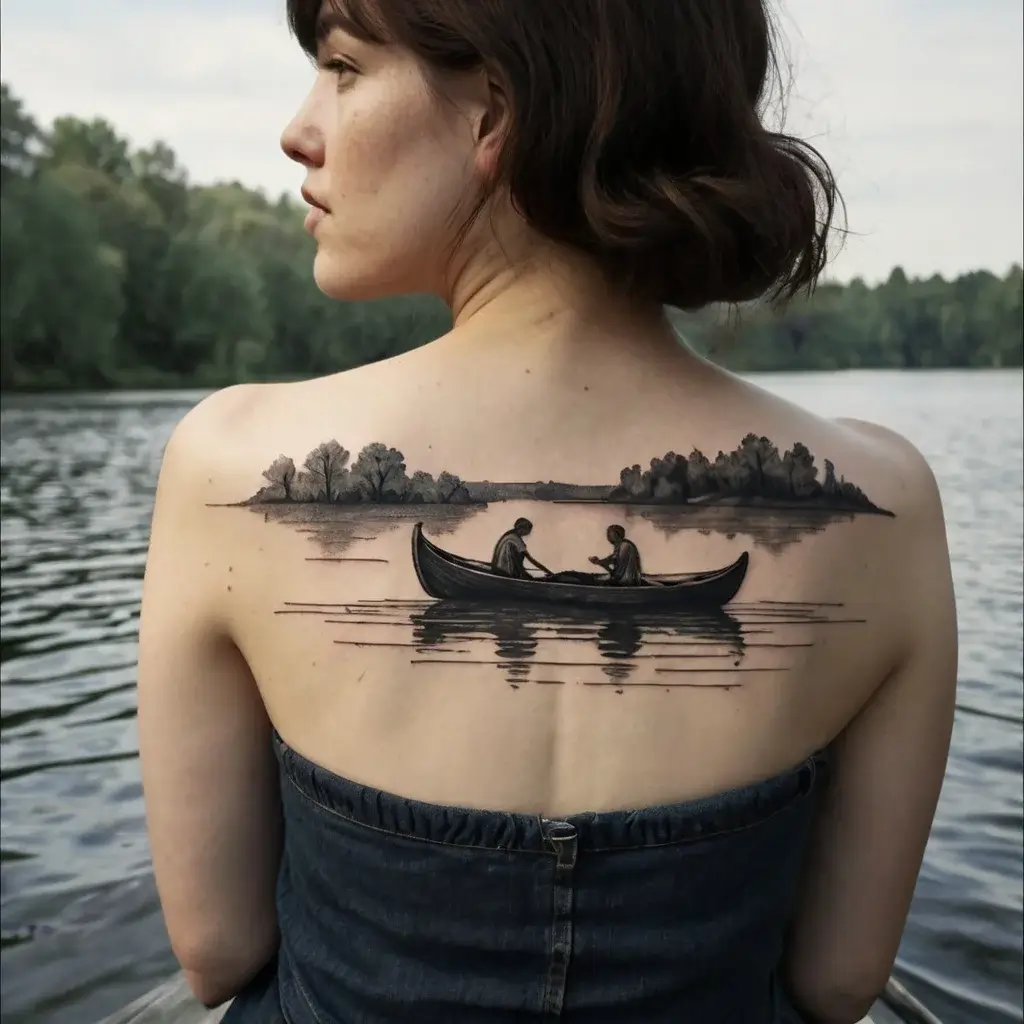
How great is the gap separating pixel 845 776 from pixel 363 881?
56 centimetres

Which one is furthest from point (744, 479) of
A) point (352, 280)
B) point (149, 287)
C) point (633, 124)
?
point (149, 287)

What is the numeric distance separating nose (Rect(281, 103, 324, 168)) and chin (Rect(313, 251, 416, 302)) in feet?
0.31

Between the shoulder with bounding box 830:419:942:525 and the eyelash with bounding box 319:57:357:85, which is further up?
the eyelash with bounding box 319:57:357:85

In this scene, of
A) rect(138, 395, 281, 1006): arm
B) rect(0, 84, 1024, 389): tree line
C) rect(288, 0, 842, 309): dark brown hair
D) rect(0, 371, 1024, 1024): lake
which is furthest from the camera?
rect(0, 84, 1024, 389): tree line

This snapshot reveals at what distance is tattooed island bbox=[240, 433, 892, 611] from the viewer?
3.46 ft

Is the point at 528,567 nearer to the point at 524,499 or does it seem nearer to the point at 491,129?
the point at 524,499

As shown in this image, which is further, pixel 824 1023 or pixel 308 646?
pixel 824 1023

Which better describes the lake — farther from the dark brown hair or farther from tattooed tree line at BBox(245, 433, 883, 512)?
the dark brown hair

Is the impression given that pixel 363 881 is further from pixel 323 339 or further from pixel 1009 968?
pixel 323 339

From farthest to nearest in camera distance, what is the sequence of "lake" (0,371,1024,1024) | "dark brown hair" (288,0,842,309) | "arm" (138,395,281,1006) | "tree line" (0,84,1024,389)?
"tree line" (0,84,1024,389)
"lake" (0,371,1024,1024)
"arm" (138,395,281,1006)
"dark brown hair" (288,0,842,309)

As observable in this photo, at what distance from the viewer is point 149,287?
32.7 metres

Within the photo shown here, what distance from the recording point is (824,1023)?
1.44 metres

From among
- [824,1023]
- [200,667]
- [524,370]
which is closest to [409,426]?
[524,370]

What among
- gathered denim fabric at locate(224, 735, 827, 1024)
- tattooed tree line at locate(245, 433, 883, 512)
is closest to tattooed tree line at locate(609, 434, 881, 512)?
tattooed tree line at locate(245, 433, 883, 512)
